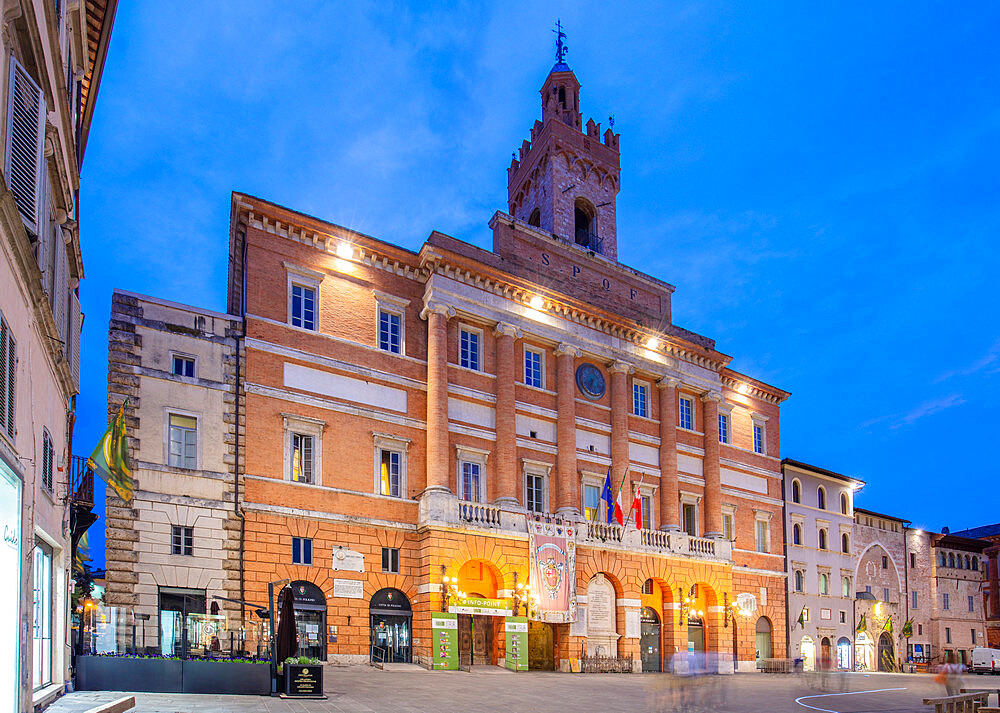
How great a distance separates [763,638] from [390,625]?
74.3 ft

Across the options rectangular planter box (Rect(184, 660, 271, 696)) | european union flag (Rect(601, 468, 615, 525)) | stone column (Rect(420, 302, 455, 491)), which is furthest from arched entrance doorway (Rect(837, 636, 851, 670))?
rectangular planter box (Rect(184, 660, 271, 696))

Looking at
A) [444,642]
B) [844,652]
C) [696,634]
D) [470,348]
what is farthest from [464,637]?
[844,652]

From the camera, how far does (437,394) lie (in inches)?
1277

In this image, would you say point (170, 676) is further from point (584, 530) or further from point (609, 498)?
point (609, 498)

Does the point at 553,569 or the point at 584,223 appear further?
the point at 584,223

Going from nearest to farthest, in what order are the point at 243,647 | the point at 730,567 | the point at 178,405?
1. the point at 243,647
2. the point at 178,405
3. the point at 730,567

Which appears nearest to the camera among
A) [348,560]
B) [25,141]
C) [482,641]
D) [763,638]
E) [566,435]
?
[25,141]

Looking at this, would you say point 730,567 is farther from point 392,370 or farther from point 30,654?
point 30,654

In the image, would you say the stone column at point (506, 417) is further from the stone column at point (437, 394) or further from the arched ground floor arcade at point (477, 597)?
the stone column at point (437, 394)

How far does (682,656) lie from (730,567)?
1047 inches

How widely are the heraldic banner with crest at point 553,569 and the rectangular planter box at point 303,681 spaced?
14.7 meters

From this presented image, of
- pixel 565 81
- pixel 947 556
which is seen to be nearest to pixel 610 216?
pixel 565 81

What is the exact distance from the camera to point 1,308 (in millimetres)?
10320

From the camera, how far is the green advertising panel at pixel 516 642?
30.8 meters
